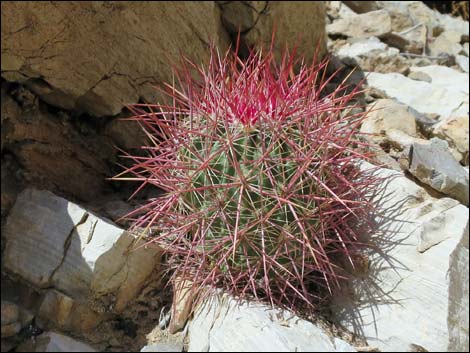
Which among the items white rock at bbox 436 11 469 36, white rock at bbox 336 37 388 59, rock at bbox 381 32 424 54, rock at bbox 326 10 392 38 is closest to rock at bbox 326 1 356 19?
rock at bbox 326 10 392 38

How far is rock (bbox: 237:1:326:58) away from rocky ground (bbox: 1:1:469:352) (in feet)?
0.81

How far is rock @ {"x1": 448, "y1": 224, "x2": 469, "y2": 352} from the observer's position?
156cm

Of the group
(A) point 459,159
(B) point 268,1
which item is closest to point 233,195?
(A) point 459,159

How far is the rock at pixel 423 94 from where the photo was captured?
114 inches

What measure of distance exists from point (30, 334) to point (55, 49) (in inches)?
46.9

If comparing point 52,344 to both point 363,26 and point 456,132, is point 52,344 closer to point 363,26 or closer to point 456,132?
point 456,132

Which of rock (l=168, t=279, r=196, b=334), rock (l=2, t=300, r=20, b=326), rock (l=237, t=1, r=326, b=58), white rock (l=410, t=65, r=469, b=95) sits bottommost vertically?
white rock (l=410, t=65, r=469, b=95)

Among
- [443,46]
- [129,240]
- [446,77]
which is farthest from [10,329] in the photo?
[443,46]

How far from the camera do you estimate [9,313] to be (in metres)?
1.66

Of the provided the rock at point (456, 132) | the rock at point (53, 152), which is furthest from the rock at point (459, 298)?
the rock at point (53, 152)

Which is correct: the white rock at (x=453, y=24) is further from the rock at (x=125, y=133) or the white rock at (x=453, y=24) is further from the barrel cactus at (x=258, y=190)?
the barrel cactus at (x=258, y=190)

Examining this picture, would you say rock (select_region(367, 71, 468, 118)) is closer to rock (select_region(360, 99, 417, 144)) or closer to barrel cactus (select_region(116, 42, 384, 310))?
rock (select_region(360, 99, 417, 144))

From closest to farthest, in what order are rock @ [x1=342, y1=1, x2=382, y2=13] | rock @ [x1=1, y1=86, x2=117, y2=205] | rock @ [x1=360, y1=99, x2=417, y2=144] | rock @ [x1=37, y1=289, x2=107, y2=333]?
1. rock @ [x1=37, y1=289, x2=107, y2=333]
2. rock @ [x1=1, y1=86, x2=117, y2=205]
3. rock @ [x1=360, y1=99, x2=417, y2=144]
4. rock @ [x1=342, y1=1, x2=382, y2=13]

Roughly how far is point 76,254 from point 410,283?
1163mm
